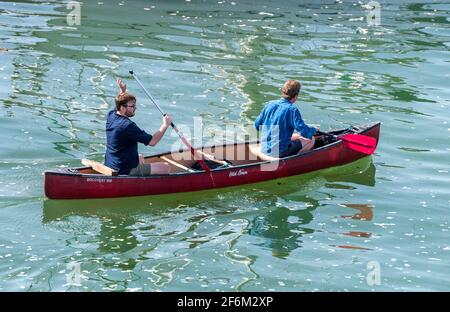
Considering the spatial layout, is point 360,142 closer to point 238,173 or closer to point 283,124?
point 283,124

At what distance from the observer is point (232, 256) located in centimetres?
1331

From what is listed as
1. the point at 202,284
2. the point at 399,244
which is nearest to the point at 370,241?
the point at 399,244

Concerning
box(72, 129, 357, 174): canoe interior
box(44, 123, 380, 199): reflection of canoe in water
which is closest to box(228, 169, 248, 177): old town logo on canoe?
box(44, 123, 380, 199): reflection of canoe in water

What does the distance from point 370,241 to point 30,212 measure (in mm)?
5014

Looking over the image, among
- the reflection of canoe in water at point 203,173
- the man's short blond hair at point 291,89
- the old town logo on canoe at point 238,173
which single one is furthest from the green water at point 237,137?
the man's short blond hair at point 291,89

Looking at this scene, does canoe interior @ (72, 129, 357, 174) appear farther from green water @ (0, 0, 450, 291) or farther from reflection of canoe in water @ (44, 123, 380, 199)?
green water @ (0, 0, 450, 291)

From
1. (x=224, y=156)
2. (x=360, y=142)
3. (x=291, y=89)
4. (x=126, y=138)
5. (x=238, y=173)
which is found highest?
(x=291, y=89)

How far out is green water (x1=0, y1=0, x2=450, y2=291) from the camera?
13.0 metres

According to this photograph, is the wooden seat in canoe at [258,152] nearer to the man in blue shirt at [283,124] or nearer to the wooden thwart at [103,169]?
the man in blue shirt at [283,124]

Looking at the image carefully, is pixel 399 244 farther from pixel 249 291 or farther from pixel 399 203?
pixel 249 291

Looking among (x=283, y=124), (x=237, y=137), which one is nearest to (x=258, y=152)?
(x=283, y=124)

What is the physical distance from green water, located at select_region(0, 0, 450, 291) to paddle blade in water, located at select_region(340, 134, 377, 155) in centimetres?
49

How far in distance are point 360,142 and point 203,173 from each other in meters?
3.24

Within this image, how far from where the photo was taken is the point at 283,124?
16.2 meters
